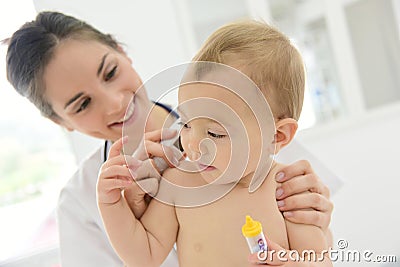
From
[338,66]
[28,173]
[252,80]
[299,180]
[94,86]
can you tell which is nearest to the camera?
[252,80]

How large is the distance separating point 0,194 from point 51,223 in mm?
302

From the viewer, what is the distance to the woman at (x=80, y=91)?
3.17 feet

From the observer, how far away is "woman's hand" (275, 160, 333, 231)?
0.75m

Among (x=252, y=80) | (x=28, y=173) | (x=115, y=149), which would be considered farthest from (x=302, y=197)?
(x=28, y=173)

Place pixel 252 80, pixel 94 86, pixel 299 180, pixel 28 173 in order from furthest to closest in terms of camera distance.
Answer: pixel 28 173 → pixel 94 86 → pixel 299 180 → pixel 252 80

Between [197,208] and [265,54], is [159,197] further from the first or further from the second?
[265,54]

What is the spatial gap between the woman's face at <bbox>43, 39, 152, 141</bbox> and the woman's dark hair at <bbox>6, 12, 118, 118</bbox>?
0.02m

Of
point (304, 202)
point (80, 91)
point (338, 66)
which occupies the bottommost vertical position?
point (338, 66)

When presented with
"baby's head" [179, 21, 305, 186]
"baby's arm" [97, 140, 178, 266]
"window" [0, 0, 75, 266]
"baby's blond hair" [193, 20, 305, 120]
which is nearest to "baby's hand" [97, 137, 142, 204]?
"baby's arm" [97, 140, 178, 266]

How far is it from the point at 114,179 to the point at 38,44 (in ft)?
1.46

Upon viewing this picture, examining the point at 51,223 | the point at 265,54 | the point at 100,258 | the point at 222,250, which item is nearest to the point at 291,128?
the point at 265,54

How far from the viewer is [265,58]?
2.29 feet

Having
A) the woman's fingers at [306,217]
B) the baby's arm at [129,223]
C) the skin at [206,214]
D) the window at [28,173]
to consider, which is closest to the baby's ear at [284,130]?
the skin at [206,214]

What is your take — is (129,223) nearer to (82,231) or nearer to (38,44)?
(82,231)
